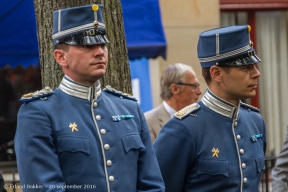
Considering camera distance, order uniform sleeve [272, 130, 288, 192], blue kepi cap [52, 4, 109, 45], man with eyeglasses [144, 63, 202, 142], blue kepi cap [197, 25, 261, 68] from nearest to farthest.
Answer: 1. blue kepi cap [52, 4, 109, 45]
2. blue kepi cap [197, 25, 261, 68]
3. uniform sleeve [272, 130, 288, 192]
4. man with eyeglasses [144, 63, 202, 142]

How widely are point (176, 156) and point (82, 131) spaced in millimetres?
761

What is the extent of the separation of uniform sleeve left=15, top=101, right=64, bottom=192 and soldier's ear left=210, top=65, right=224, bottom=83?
1274mm

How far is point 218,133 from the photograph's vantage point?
199 inches

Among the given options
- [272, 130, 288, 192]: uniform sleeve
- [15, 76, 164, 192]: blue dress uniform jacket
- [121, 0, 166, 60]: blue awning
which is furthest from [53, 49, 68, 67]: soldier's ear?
[121, 0, 166, 60]: blue awning

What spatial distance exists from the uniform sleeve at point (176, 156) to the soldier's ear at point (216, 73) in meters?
0.37

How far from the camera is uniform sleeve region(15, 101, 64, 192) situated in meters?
4.27

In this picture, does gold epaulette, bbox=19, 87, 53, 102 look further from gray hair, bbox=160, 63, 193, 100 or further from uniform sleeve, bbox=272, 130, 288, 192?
gray hair, bbox=160, 63, 193, 100

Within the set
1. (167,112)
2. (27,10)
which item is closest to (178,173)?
(167,112)

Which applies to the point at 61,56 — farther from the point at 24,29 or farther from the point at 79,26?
the point at 24,29

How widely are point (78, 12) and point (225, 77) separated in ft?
3.55

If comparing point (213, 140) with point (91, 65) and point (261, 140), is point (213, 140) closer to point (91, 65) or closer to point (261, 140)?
point (261, 140)

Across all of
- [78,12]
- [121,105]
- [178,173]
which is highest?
[78,12]

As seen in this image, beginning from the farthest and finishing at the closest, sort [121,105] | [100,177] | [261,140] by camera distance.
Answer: [261,140] < [121,105] < [100,177]

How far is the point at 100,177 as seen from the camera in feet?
14.5
